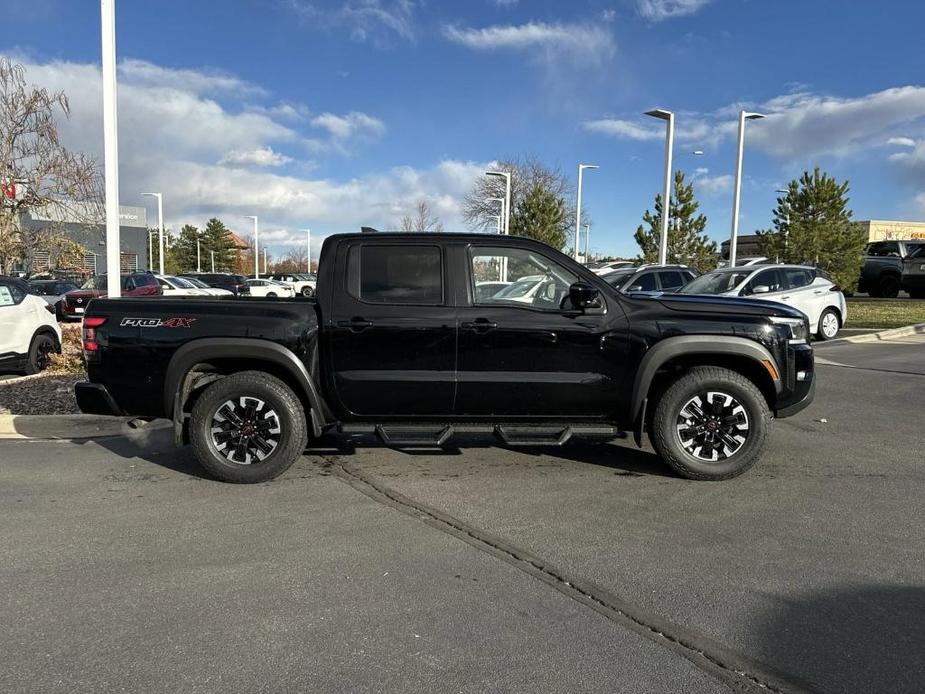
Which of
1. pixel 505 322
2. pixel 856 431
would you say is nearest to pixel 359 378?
pixel 505 322

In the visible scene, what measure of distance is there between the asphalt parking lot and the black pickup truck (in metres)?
0.42

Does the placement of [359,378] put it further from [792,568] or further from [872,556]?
[872,556]

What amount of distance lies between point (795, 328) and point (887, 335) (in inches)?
478

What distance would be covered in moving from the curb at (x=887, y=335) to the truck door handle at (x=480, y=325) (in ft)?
37.9

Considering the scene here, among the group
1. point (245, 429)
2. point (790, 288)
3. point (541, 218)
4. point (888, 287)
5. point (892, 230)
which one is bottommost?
point (245, 429)

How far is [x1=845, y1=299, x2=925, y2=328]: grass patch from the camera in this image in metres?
16.6

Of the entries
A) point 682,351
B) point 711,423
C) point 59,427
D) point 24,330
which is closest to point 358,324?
point 682,351

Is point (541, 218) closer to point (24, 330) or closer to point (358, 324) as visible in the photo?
point (24, 330)

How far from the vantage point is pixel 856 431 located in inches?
258

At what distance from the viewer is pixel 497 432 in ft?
16.2

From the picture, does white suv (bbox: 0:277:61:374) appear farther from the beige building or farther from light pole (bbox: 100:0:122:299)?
the beige building

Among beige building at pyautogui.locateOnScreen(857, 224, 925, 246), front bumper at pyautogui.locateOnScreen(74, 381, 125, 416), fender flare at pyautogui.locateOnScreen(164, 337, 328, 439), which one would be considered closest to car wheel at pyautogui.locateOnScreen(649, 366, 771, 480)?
fender flare at pyautogui.locateOnScreen(164, 337, 328, 439)

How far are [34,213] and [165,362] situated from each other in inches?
665

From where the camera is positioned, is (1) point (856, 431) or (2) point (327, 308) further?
(1) point (856, 431)
